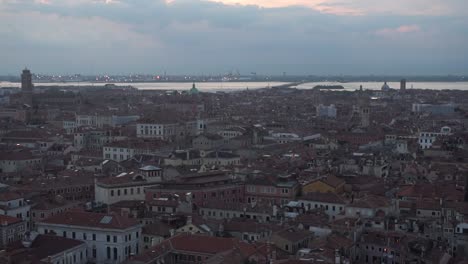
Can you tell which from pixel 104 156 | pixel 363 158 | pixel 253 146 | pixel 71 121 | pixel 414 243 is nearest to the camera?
pixel 414 243

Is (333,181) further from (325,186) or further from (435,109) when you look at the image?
(435,109)

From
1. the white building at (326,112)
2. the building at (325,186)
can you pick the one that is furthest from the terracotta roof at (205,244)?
the white building at (326,112)

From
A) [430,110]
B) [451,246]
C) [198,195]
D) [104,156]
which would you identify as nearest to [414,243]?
[451,246]

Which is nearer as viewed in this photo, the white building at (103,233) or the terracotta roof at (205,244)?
the terracotta roof at (205,244)

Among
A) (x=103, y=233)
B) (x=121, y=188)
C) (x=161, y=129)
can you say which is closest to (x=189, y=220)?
(x=103, y=233)

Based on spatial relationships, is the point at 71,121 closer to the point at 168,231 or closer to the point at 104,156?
the point at 104,156

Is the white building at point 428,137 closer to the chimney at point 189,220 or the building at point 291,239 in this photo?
the chimney at point 189,220
